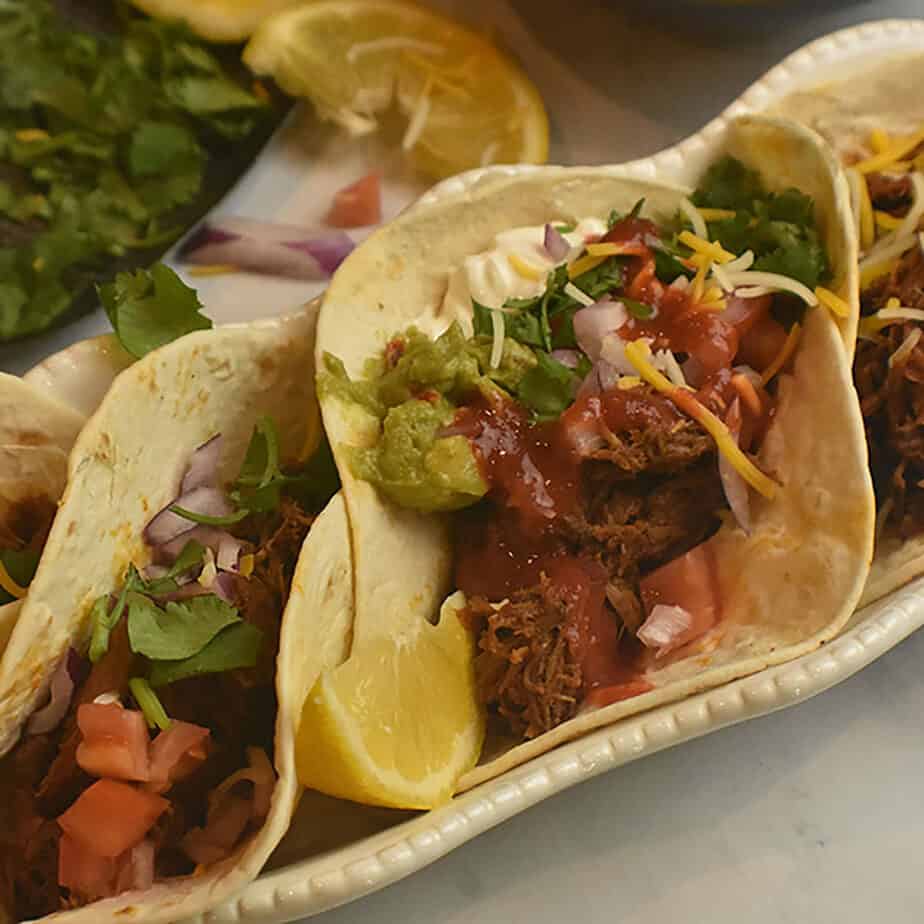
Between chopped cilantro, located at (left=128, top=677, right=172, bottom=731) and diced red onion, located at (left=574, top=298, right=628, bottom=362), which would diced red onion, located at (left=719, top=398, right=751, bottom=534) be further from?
chopped cilantro, located at (left=128, top=677, right=172, bottom=731)

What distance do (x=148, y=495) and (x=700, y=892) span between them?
1182 mm

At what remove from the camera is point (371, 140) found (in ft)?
9.95

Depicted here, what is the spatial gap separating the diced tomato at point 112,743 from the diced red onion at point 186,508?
0.31m

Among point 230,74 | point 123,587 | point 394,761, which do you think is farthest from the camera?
point 230,74

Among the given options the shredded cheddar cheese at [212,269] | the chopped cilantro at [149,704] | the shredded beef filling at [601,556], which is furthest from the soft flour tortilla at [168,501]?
the shredded cheddar cheese at [212,269]

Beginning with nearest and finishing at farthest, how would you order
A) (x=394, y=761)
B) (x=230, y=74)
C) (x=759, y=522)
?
(x=394, y=761), (x=759, y=522), (x=230, y=74)

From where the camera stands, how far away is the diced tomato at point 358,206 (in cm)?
291

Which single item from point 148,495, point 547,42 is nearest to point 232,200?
point 547,42

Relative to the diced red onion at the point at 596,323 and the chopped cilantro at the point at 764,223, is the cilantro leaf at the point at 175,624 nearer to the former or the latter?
the diced red onion at the point at 596,323

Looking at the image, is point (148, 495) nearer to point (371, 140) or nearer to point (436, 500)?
point (436, 500)

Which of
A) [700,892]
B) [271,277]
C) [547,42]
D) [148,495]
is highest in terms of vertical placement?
[547,42]

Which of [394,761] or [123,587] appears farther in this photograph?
[123,587]

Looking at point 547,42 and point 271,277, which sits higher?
point 547,42

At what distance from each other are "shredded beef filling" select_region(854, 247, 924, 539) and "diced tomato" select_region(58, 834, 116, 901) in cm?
146
